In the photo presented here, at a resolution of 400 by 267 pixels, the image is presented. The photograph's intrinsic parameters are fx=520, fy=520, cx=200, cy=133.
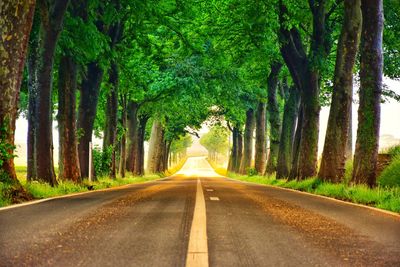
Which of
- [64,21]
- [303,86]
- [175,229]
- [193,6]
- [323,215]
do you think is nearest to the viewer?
[175,229]

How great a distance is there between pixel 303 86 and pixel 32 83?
10942 mm

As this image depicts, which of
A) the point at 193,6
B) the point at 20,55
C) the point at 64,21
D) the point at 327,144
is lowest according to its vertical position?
the point at 327,144

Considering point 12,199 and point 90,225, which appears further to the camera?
point 12,199

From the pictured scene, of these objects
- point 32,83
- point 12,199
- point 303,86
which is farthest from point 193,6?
point 12,199

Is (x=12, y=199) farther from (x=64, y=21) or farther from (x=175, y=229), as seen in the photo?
(x=64, y=21)

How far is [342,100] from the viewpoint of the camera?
17000mm

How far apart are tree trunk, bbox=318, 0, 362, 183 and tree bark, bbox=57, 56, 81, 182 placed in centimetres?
833

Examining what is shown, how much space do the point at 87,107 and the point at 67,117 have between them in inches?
145

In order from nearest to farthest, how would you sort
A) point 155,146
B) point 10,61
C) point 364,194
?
1. point 10,61
2. point 364,194
3. point 155,146

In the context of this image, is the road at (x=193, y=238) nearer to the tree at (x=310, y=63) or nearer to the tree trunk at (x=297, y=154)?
the tree at (x=310, y=63)

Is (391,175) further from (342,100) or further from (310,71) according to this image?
(310,71)

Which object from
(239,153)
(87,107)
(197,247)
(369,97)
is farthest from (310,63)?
(239,153)

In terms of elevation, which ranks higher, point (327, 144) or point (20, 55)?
point (20, 55)

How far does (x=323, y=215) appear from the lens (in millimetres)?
8172
